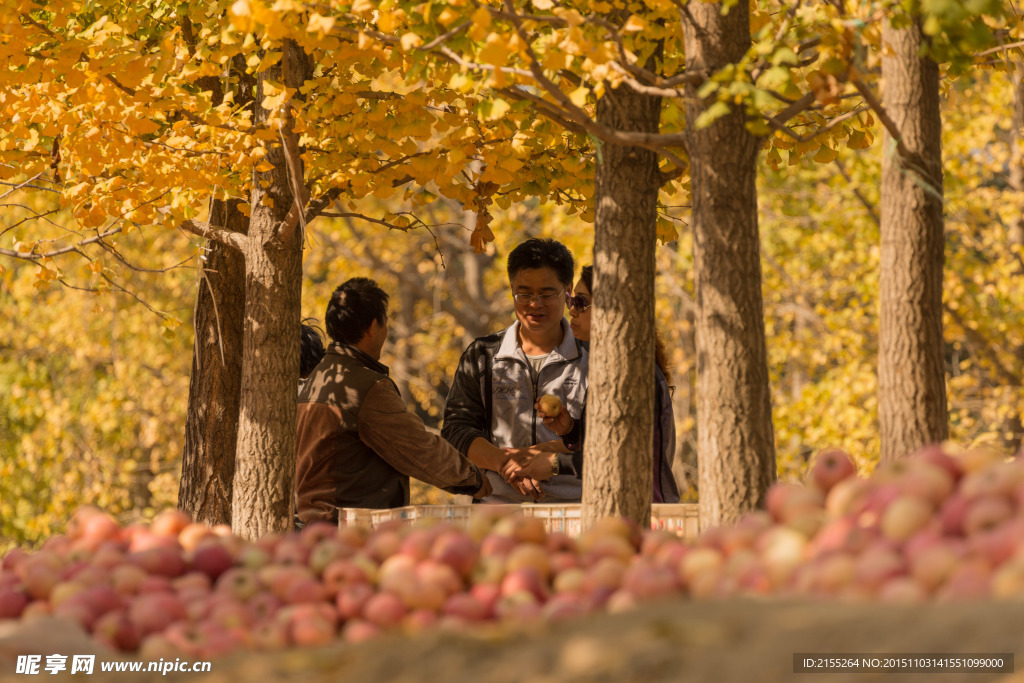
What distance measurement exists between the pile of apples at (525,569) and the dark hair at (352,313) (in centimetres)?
194

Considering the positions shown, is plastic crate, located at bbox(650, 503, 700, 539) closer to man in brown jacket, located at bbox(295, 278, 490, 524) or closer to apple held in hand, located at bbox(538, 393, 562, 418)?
apple held in hand, located at bbox(538, 393, 562, 418)

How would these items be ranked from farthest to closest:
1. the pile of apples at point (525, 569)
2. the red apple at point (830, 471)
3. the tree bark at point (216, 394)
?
the tree bark at point (216, 394)
the red apple at point (830, 471)
the pile of apples at point (525, 569)

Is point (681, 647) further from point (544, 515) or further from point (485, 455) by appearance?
point (485, 455)

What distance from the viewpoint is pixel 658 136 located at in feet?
10.7

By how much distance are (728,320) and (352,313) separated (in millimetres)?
2126

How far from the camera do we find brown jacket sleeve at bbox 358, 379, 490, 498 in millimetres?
4344

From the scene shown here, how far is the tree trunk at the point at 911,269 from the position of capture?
3.06m

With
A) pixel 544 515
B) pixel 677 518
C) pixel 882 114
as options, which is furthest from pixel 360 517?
pixel 882 114

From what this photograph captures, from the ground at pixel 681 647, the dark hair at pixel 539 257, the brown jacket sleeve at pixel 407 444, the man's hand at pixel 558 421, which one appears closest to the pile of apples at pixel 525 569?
the ground at pixel 681 647

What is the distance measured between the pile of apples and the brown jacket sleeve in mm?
1445

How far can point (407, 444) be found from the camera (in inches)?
173

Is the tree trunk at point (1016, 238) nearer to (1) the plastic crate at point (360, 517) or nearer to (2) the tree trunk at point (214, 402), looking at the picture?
(2) the tree trunk at point (214, 402)

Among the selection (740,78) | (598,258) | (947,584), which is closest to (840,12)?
(740,78)

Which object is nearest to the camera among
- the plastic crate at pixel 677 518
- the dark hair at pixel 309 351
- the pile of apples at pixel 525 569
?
the pile of apples at pixel 525 569
